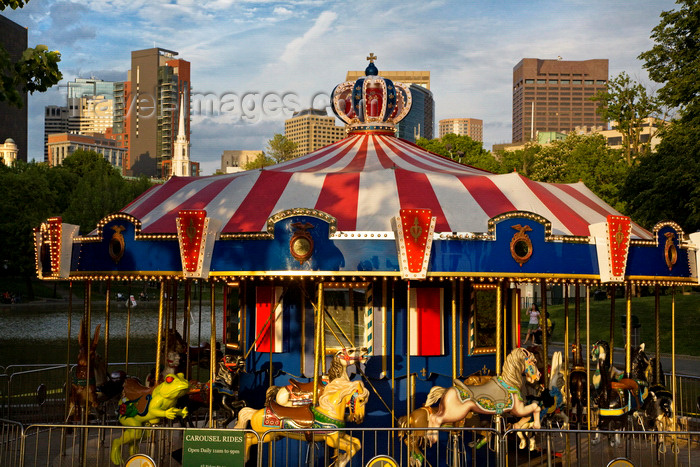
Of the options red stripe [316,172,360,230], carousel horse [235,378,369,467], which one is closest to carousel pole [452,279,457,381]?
red stripe [316,172,360,230]

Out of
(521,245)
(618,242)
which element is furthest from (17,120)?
(618,242)

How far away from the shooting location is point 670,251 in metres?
12.4

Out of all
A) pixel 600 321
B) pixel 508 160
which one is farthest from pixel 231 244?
pixel 508 160

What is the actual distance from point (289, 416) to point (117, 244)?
3564mm

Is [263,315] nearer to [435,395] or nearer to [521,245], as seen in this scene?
[435,395]

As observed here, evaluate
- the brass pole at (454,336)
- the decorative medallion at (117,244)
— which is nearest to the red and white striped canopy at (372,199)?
the decorative medallion at (117,244)

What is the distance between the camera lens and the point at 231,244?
A: 440 inches

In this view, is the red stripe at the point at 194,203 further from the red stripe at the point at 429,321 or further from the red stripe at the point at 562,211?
the red stripe at the point at 562,211

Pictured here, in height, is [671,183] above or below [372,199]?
above

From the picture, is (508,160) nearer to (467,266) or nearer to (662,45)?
(662,45)

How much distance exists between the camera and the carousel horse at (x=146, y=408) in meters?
11.6

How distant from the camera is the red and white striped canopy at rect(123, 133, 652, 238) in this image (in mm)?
11562

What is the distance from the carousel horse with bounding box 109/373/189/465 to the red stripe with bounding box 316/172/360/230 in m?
3.28

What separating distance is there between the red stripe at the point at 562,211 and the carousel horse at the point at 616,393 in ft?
9.61
